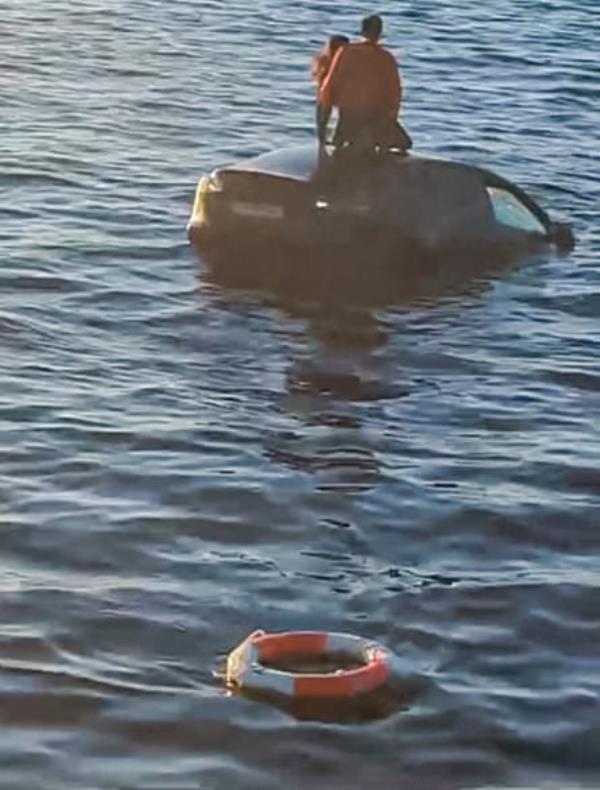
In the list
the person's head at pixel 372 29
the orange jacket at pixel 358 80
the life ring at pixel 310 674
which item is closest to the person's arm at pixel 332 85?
the orange jacket at pixel 358 80

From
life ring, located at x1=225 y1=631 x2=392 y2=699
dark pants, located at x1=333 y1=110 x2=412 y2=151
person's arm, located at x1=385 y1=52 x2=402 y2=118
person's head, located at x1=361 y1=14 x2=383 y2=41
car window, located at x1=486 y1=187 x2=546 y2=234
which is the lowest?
life ring, located at x1=225 y1=631 x2=392 y2=699

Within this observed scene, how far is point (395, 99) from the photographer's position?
649 inches

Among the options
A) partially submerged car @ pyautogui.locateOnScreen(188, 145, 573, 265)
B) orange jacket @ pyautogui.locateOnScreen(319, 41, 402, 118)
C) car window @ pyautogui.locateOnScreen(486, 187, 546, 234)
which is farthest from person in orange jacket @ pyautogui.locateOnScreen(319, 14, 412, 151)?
car window @ pyautogui.locateOnScreen(486, 187, 546, 234)

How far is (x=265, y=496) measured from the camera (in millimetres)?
11367

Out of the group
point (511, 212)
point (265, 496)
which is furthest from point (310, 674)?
point (511, 212)

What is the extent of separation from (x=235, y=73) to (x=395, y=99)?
9.71 meters

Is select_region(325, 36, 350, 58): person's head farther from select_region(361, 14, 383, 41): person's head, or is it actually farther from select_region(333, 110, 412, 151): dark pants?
select_region(333, 110, 412, 151): dark pants

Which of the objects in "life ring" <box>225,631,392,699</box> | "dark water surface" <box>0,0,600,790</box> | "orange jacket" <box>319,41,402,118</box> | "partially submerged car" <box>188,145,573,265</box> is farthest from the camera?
"orange jacket" <box>319,41,402,118</box>

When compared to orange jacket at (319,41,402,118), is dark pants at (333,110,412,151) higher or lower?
lower

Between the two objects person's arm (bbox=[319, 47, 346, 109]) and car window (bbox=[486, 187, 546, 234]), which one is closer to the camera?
person's arm (bbox=[319, 47, 346, 109])

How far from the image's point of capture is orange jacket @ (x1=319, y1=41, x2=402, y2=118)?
53.4 ft

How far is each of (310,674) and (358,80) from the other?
8.21 meters

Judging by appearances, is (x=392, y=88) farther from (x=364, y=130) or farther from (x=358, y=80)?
(x=364, y=130)

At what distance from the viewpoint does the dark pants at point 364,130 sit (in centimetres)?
1628
